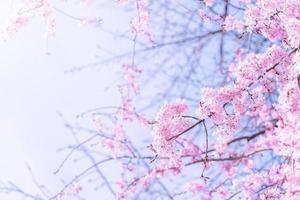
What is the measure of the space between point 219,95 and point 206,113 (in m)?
0.35

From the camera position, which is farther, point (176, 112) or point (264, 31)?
Result: point (264, 31)

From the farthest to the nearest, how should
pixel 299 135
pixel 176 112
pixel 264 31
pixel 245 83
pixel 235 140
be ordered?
pixel 235 140, pixel 264 31, pixel 176 112, pixel 245 83, pixel 299 135

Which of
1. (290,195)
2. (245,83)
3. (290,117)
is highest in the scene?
(245,83)

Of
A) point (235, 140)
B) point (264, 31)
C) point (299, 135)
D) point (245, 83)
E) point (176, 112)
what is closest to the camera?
point (299, 135)

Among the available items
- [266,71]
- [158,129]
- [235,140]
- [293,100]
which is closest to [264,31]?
[266,71]

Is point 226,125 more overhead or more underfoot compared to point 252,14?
more underfoot

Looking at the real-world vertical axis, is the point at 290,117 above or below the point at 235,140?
below

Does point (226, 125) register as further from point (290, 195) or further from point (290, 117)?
point (290, 195)

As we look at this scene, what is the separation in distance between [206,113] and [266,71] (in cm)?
78

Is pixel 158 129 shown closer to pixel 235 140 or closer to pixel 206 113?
pixel 206 113

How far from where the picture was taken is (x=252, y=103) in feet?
16.1

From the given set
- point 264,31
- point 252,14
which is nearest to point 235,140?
point 264,31

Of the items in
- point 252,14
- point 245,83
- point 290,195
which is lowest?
point 290,195

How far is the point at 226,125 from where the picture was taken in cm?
487
